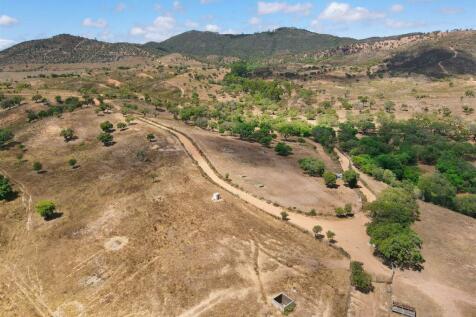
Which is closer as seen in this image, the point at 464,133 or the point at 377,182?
the point at 377,182

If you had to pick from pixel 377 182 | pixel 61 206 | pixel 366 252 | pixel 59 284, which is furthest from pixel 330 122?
pixel 59 284

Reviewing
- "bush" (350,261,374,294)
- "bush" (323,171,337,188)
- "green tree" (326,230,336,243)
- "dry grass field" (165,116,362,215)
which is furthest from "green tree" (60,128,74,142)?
"bush" (350,261,374,294)

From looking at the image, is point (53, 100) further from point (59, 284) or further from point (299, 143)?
point (59, 284)

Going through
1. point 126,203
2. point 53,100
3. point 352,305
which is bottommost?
point 352,305

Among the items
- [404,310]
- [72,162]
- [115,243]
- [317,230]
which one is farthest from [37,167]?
[404,310]

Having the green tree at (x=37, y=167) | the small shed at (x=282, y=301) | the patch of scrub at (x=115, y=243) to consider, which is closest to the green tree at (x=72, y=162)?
the green tree at (x=37, y=167)

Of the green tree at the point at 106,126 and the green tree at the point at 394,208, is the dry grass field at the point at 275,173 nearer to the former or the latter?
the green tree at the point at 394,208
